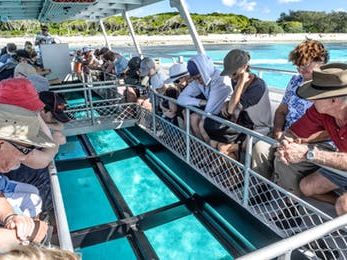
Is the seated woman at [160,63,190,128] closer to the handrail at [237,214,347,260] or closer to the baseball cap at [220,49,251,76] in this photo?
the baseball cap at [220,49,251,76]

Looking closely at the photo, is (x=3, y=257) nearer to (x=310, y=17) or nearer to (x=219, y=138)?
(x=219, y=138)

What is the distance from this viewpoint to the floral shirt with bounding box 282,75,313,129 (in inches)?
94.7

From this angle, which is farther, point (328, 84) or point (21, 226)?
point (328, 84)

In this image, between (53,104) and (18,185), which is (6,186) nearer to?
(18,185)

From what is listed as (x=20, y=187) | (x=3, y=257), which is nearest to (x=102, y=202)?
(x=20, y=187)

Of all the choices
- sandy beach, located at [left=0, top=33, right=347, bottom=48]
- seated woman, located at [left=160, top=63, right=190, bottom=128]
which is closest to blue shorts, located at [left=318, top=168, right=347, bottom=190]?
seated woman, located at [left=160, top=63, right=190, bottom=128]

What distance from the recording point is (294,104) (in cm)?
246

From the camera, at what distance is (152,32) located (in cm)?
4819

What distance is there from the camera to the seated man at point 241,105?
2621 mm

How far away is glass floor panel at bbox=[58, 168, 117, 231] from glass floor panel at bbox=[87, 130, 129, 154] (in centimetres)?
80

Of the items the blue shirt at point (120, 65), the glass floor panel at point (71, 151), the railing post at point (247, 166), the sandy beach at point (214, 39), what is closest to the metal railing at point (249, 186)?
the railing post at point (247, 166)

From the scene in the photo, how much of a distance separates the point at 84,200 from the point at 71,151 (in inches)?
63.1

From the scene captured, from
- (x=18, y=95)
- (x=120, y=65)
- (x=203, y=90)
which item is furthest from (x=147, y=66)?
(x=18, y=95)

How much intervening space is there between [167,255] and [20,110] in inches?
67.3
